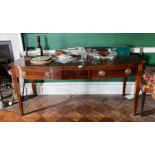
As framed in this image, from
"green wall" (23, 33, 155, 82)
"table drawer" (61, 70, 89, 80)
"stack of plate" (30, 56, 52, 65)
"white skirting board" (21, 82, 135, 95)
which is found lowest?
"white skirting board" (21, 82, 135, 95)

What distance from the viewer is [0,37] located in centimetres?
237

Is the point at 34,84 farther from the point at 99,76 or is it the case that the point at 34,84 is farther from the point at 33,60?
the point at 99,76

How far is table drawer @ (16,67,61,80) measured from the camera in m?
1.82

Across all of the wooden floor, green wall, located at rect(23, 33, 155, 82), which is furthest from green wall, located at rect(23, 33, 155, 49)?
the wooden floor

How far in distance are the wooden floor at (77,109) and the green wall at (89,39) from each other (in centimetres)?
75

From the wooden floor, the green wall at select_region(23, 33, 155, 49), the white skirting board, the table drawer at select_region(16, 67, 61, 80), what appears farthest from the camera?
the white skirting board

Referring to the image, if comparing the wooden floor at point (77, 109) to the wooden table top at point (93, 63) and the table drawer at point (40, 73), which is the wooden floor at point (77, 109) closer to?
the table drawer at point (40, 73)

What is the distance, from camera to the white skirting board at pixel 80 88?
8.35 ft

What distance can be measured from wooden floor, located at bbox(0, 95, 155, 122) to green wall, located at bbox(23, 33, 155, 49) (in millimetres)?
746

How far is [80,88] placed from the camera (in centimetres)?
258

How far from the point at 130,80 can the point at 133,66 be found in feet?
2.34

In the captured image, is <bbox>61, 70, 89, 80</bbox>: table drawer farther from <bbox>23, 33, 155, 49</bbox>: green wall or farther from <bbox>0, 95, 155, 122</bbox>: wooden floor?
<bbox>23, 33, 155, 49</bbox>: green wall

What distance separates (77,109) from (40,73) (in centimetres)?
72

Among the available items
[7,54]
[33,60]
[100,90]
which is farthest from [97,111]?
[7,54]
